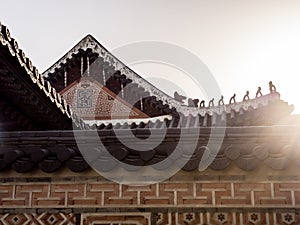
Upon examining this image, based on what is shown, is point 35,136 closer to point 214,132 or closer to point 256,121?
point 214,132

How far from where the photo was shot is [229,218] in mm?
3254

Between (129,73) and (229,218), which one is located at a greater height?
(129,73)

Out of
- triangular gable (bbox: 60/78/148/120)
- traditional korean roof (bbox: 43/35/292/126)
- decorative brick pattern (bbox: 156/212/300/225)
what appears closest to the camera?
decorative brick pattern (bbox: 156/212/300/225)

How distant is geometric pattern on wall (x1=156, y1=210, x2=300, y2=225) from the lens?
3207mm

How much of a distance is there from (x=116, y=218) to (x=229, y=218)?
0.77 meters

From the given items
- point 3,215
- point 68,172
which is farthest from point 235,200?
point 3,215

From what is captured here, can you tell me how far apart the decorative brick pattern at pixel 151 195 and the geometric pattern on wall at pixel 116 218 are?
2.7 inches

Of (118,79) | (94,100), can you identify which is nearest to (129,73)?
(118,79)

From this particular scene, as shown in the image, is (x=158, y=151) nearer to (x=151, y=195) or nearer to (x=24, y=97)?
(x=151, y=195)

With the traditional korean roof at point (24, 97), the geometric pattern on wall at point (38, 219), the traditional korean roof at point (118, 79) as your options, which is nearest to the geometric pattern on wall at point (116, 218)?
the geometric pattern on wall at point (38, 219)

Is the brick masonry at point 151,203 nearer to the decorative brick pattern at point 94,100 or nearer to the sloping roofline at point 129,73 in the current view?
the sloping roofline at point 129,73

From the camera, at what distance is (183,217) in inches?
129

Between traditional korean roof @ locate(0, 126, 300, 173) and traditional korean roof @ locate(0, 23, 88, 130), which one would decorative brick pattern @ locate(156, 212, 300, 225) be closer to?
traditional korean roof @ locate(0, 126, 300, 173)

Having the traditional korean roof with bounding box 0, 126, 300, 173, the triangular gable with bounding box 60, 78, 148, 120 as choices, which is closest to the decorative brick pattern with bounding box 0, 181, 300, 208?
the traditional korean roof with bounding box 0, 126, 300, 173
